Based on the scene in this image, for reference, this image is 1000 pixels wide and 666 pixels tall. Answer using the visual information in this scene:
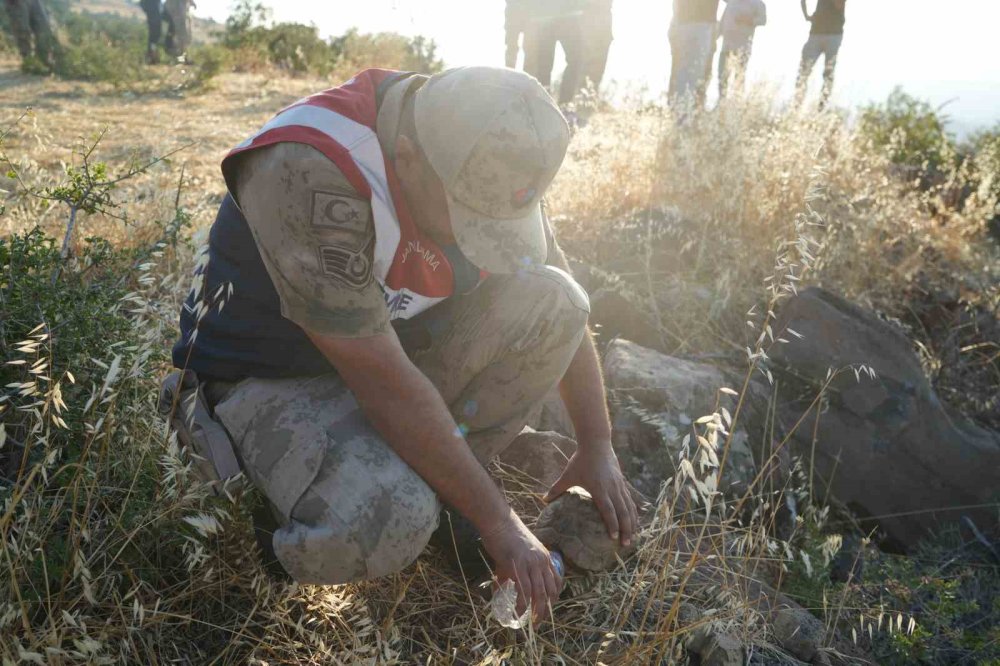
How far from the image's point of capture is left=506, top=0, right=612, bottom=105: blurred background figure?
22.3ft

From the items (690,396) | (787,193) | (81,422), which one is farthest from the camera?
(787,193)

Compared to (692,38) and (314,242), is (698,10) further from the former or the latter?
(314,242)

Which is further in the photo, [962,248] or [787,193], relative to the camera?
[962,248]

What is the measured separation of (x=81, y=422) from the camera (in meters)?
1.96

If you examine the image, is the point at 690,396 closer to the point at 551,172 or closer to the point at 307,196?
the point at 551,172

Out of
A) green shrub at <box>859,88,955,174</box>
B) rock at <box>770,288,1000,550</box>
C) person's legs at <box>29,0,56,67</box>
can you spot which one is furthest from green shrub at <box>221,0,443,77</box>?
rock at <box>770,288,1000,550</box>

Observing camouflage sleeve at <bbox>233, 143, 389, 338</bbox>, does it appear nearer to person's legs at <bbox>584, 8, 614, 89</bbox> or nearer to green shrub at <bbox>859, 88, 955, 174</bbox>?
person's legs at <bbox>584, 8, 614, 89</bbox>

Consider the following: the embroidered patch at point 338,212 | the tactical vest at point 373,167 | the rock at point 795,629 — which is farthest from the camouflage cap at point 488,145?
the rock at point 795,629

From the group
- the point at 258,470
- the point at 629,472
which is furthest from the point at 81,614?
the point at 629,472

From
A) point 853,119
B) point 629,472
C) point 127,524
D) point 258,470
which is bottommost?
point 629,472

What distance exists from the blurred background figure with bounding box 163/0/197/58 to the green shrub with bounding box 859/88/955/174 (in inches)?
325

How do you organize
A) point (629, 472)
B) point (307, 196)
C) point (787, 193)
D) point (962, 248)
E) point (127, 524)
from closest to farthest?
point (307, 196), point (127, 524), point (629, 472), point (787, 193), point (962, 248)

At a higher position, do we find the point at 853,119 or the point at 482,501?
the point at 853,119

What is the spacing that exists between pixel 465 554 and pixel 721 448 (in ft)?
3.94
